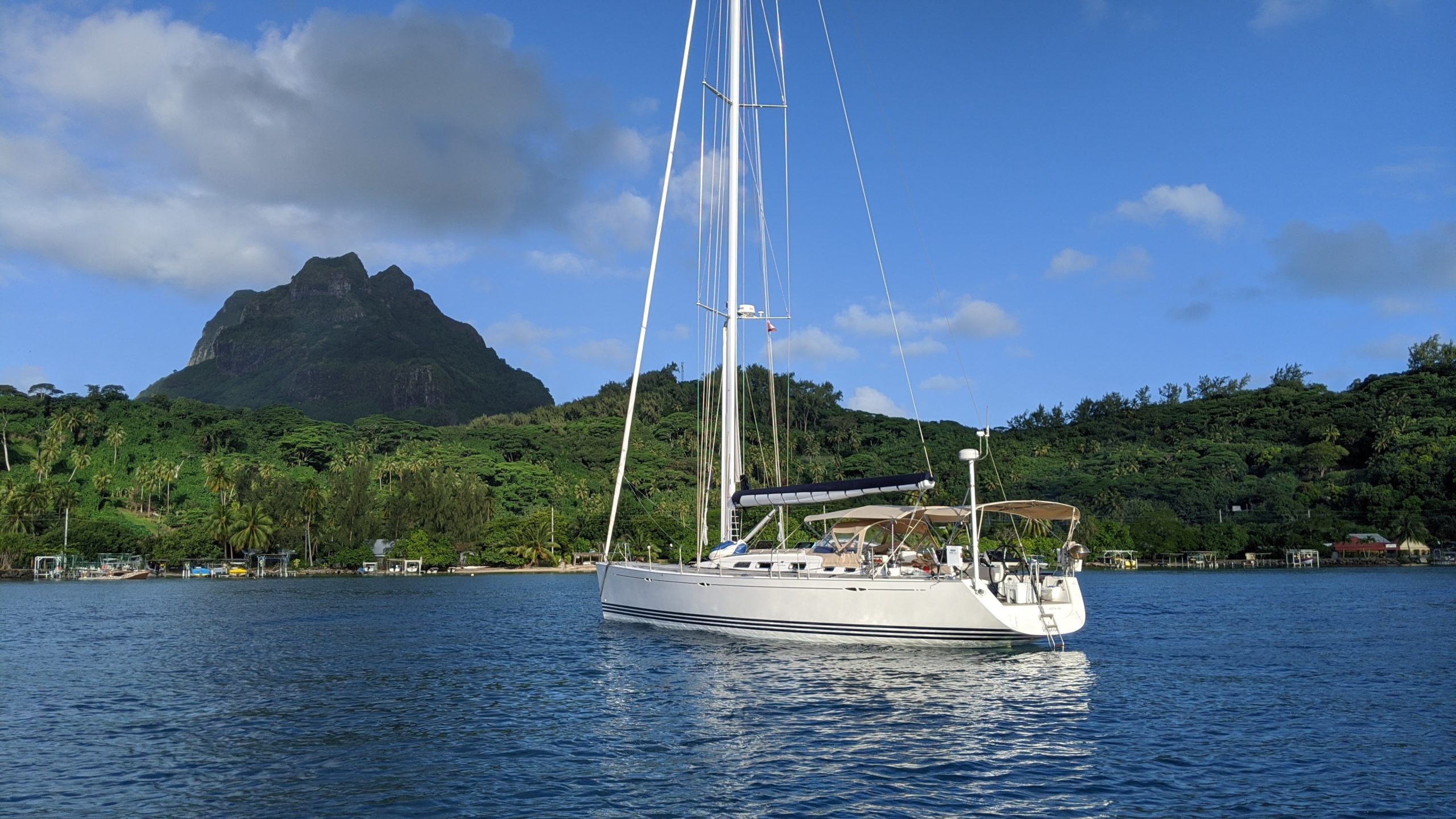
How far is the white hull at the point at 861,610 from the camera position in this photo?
86.1ft

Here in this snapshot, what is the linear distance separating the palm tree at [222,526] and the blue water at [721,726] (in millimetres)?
78304

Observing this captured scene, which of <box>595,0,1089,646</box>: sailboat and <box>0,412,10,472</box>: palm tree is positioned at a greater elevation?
<box>0,412,10,472</box>: palm tree

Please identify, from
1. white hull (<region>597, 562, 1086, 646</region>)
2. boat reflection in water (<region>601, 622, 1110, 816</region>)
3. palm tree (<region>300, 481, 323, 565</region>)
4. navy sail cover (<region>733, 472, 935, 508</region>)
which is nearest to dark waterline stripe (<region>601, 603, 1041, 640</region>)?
white hull (<region>597, 562, 1086, 646</region>)

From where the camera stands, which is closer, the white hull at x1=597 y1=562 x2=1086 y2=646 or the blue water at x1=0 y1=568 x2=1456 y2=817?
the blue water at x1=0 y1=568 x2=1456 y2=817

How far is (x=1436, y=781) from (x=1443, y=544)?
14093 centimetres

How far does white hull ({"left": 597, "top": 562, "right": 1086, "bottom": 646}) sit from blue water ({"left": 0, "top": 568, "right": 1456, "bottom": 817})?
74 centimetres

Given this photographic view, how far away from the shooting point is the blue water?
44.6 feet

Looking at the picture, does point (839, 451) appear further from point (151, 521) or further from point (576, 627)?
point (576, 627)

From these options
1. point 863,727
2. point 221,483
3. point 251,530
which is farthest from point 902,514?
point 221,483

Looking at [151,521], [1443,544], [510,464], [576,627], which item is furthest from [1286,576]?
[151,521]

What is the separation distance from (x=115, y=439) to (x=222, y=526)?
53234 mm

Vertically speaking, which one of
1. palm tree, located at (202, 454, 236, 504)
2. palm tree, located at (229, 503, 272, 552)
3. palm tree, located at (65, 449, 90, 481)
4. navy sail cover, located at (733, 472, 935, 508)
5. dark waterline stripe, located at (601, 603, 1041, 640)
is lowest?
dark waterline stripe, located at (601, 603, 1041, 640)

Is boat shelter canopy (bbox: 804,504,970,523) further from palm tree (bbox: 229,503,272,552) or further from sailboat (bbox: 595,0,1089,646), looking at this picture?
palm tree (bbox: 229,503,272,552)

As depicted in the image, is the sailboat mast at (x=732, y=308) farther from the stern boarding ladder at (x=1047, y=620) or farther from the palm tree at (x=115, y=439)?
the palm tree at (x=115, y=439)
